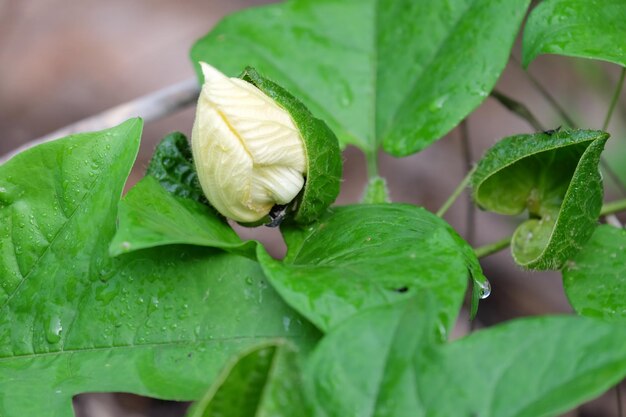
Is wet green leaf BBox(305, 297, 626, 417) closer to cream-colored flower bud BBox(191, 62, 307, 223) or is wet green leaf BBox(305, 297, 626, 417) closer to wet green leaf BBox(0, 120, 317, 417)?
wet green leaf BBox(0, 120, 317, 417)

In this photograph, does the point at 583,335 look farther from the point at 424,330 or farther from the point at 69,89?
the point at 69,89

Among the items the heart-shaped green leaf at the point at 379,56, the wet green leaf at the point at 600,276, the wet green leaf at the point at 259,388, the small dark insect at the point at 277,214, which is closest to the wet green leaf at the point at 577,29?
the heart-shaped green leaf at the point at 379,56

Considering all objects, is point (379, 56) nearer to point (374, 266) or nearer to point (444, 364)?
point (374, 266)

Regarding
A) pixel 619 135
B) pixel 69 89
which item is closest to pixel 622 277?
pixel 619 135

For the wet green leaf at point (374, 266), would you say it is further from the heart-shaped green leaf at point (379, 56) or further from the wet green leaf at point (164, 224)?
the heart-shaped green leaf at point (379, 56)

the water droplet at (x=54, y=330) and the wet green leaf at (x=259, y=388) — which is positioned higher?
the wet green leaf at (x=259, y=388)
